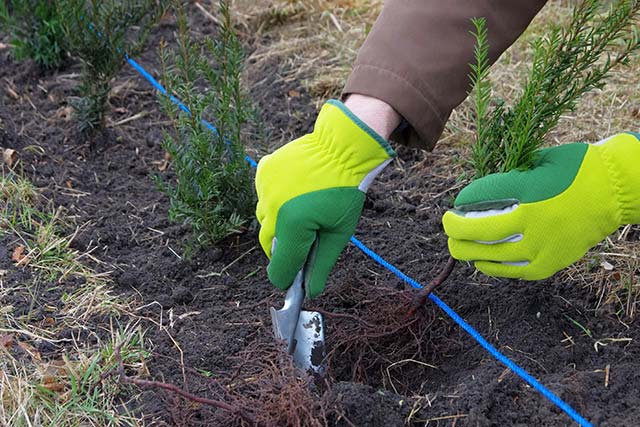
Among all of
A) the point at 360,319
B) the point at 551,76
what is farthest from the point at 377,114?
the point at 360,319

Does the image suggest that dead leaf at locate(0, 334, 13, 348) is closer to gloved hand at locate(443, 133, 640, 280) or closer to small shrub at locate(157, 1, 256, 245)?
small shrub at locate(157, 1, 256, 245)

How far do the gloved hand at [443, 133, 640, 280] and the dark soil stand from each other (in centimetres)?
36

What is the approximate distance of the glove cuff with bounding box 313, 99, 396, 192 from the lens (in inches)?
85.0

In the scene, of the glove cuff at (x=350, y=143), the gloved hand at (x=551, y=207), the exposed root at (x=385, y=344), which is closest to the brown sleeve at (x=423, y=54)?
the glove cuff at (x=350, y=143)

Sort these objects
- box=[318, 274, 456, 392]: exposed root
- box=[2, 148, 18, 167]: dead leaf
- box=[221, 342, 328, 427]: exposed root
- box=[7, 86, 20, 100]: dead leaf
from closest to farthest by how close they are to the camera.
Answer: box=[221, 342, 328, 427]: exposed root → box=[318, 274, 456, 392]: exposed root → box=[2, 148, 18, 167]: dead leaf → box=[7, 86, 20, 100]: dead leaf

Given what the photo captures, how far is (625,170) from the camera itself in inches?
80.6

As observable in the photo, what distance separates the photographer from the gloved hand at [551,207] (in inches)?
79.4

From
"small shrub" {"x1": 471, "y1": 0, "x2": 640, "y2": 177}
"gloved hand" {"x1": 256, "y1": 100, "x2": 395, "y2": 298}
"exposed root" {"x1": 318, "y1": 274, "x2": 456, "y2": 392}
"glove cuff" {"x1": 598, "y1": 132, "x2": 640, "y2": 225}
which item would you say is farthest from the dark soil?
"small shrub" {"x1": 471, "y1": 0, "x2": 640, "y2": 177}

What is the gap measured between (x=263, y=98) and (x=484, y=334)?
206cm

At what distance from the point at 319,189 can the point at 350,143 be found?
154 millimetres

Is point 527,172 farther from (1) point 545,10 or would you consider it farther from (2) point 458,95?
(1) point 545,10

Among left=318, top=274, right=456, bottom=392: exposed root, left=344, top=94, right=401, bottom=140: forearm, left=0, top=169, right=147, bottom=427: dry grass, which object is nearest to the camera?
left=0, top=169, right=147, bottom=427: dry grass

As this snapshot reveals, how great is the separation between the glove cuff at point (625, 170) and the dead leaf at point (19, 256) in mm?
1915

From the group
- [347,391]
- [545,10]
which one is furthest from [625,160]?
[545,10]
